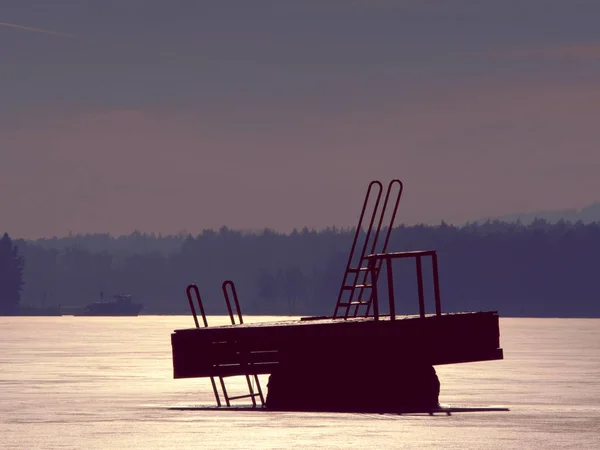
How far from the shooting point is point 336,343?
25.7 meters

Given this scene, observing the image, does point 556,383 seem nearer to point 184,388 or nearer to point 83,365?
point 184,388

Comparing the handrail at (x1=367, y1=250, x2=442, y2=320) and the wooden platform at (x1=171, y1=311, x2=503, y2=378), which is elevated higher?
the handrail at (x1=367, y1=250, x2=442, y2=320)

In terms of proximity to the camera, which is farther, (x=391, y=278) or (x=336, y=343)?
(x=336, y=343)

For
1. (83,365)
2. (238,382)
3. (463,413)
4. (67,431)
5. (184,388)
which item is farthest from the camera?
(83,365)

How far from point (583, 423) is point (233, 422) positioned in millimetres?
5622

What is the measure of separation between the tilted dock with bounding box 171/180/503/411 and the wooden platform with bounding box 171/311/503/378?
0.06 ft

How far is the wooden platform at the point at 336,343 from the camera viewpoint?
25.3 metres

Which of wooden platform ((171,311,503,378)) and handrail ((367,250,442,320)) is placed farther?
wooden platform ((171,311,503,378))

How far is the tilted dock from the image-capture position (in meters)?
25.3

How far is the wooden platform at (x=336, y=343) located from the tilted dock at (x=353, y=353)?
0.06ft

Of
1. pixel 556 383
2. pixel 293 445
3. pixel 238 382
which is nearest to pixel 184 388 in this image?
pixel 238 382

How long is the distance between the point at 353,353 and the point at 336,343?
35cm

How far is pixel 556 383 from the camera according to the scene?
36.4 metres

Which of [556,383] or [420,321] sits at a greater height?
[420,321]
